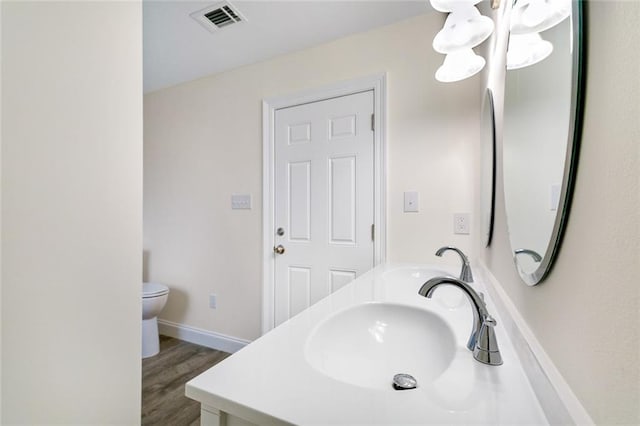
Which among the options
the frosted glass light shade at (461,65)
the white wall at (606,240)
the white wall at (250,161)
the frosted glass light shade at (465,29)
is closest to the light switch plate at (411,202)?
the white wall at (250,161)

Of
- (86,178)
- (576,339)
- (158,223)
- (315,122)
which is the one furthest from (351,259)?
(158,223)

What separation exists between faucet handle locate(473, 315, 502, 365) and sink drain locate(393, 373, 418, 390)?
0.49ft

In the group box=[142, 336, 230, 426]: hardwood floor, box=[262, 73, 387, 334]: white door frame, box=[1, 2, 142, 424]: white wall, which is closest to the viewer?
box=[1, 2, 142, 424]: white wall

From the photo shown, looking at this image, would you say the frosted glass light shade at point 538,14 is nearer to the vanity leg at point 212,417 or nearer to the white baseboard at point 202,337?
the vanity leg at point 212,417

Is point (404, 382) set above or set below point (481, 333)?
below

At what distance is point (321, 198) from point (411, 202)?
1.96ft

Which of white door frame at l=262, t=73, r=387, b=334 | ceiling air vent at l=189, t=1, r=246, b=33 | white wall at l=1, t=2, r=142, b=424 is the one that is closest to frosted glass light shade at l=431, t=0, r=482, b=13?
white door frame at l=262, t=73, r=387, b=334

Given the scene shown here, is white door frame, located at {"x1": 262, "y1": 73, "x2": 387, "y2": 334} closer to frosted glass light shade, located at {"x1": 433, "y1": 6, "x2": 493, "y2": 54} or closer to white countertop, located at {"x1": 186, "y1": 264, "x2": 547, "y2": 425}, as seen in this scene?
frosted glass light shade, located at {"x1": 433, "y1": 6, "x2": 493, "y2": 54}

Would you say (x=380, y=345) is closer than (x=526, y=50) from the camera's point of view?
No

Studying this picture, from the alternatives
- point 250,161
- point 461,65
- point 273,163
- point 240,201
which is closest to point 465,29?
point 461,65

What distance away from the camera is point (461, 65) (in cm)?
119

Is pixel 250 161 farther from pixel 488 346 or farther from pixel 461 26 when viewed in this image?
pixel 488 346

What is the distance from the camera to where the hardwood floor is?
5.27 ft

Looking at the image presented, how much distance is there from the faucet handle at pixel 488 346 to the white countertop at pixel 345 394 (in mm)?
12
